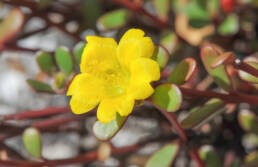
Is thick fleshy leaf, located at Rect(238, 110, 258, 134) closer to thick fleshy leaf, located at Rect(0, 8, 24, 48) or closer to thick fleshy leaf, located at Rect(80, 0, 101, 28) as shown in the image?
thick fleshy leaf, located at Rect(80, 0, 101, 28)

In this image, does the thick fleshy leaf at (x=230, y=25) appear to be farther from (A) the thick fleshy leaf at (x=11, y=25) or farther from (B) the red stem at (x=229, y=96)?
(A) the thick fleshy leaf at (x=11, y=25)

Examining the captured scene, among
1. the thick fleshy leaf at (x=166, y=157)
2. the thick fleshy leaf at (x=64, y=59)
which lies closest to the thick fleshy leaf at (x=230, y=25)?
the thick fleshy leaf at (x=166, y=157)

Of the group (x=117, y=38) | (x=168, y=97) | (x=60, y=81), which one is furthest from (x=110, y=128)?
(x=117, y=38)

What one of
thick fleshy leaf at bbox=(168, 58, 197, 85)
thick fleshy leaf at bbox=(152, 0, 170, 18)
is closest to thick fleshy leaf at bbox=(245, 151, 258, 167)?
thick fleshy leaf at bbox=(168, 58, 197, 85)

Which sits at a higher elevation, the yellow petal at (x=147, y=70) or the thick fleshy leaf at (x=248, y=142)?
the yellow petal at (x=147, y=70)

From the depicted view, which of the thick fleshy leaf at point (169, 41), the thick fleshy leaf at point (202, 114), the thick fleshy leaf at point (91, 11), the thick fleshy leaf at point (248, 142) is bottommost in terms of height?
the thick fleshy leaf at point (248, 142)

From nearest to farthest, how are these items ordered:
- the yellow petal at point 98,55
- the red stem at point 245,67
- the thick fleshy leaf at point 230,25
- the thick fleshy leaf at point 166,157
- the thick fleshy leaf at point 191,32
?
1. the red stem at point 245,67
2. the yellow petal at point 98,55
3. the thick fleshy leaf at point 166,157
4. the thick fleshy leaf at point 230,25
5. the thick fleshy leaf at point 191,32

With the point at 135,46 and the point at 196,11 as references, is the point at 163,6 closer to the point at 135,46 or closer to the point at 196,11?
the point at 196,11
